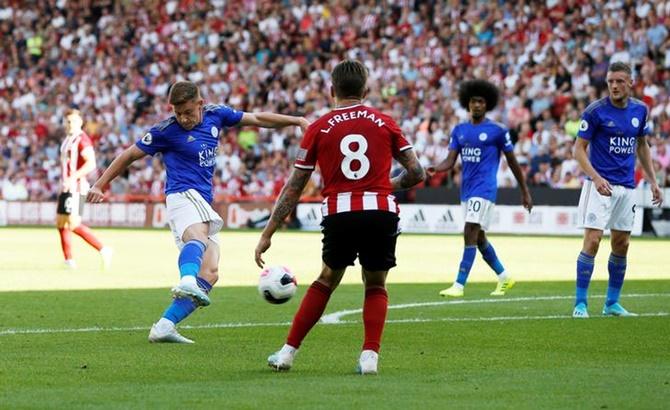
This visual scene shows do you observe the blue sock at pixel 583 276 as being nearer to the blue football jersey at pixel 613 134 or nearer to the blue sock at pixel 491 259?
the blue football jersey at pixel 613 134

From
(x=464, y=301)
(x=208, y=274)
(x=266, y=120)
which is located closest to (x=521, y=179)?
(x=464, y=301)

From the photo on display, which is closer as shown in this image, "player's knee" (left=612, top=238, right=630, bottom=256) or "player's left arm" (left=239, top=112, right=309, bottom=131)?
"player's left arm" (left=239, top=112, right=309, bottom=131)

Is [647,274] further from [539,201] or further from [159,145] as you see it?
[539,201]

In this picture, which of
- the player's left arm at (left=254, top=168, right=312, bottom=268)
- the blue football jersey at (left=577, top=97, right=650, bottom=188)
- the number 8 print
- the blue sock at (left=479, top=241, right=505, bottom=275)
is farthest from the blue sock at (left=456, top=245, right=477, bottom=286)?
the number 8 print

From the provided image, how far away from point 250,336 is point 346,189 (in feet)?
9.41

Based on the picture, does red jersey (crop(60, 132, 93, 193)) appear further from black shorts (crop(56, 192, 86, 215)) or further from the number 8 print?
the number 8 print

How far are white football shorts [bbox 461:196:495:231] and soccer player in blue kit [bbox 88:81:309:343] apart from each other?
18.3 feet

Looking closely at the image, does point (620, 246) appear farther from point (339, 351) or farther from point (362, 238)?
point (362, 238)

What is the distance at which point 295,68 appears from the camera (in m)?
41.4

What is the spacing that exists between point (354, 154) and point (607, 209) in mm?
4969

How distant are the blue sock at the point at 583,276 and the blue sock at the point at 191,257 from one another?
3.99m

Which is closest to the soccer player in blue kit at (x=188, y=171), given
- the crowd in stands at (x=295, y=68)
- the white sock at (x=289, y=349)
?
the white sock at (x=289, y=349)

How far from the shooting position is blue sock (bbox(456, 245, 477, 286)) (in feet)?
52.1

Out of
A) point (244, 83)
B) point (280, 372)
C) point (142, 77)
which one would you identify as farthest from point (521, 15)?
point (280, 372)
